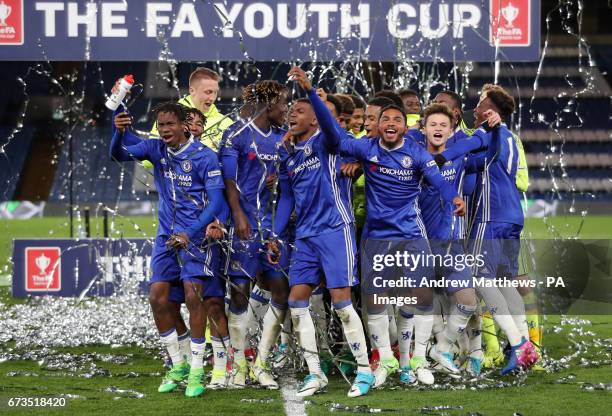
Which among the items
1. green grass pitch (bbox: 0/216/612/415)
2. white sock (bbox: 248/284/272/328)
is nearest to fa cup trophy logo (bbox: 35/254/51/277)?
green grass pitch (bbox: 0/216/612/415)

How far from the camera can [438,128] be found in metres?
6.18

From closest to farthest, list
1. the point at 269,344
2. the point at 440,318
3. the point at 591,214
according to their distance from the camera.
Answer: the point at 269,344 → the point at 440,318 → the point at 591,214

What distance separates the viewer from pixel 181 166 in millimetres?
5820

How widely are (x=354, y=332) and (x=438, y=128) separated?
4.39 feet

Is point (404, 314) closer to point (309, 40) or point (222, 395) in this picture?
point (222, 395)

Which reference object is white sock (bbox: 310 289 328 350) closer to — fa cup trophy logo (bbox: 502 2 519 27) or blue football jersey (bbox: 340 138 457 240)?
blue football jersey (bbox: 340 138 457 240)

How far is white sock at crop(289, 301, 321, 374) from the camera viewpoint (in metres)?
5.67

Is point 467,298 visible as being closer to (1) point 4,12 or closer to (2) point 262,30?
(2) point 262,30

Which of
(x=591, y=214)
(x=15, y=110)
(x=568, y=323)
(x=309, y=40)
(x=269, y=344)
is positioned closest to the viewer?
(x=269, y=344)

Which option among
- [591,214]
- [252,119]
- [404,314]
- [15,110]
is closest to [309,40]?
[252,119]

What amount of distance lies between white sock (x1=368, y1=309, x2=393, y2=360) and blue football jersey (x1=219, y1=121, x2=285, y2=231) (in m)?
0.80

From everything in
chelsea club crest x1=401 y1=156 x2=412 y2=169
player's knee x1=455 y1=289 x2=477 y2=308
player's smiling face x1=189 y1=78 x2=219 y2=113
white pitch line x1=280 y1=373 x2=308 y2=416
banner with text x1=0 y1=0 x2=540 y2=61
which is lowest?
white pitch line x1=280 y1=373 x2=308 y2=416

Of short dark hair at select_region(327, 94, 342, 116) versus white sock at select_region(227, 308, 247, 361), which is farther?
short dark hair at select_region(327, 94, 342, 116)

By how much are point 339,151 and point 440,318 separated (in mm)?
1367
